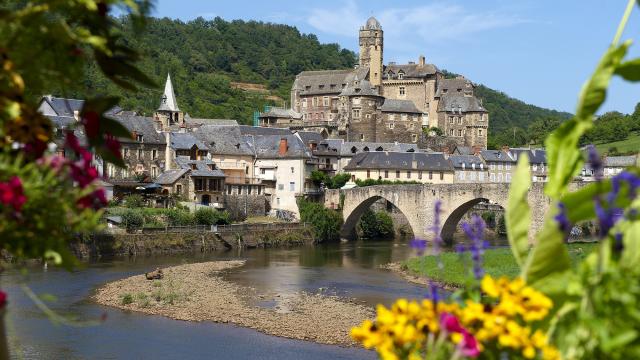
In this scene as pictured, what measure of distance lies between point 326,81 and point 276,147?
35.6 metres

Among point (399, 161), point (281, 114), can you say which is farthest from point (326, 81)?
point (399, 161)

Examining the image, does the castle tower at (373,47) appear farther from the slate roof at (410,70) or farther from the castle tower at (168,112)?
the castle tower at (168,112)

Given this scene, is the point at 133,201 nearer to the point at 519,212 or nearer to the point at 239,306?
the point at 239,306

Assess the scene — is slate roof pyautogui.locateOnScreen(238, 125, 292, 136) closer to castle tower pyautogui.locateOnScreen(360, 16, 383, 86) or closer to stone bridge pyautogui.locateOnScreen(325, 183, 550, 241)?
stone bridge pyautogui.locateOnScreen(325, 183, 550, 241)

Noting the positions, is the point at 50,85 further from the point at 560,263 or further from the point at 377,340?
the point at 560,263

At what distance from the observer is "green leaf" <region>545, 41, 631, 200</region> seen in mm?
3439

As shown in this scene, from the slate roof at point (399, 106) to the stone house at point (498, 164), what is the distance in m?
13.4

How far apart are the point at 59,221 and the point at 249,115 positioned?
121110 mm

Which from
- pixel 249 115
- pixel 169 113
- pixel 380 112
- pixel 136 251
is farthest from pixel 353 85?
pixel 136 251

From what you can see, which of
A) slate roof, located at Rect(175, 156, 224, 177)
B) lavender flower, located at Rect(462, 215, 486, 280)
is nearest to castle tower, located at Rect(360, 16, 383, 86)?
slate roof, located at Rect(175, 156, 224, 177)

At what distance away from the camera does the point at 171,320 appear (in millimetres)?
27812

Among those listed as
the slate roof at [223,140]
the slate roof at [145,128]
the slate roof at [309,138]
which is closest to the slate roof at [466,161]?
the slate roof at [309,138]

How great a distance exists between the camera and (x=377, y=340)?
3301mm

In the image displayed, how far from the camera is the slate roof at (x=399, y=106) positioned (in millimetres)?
91938
